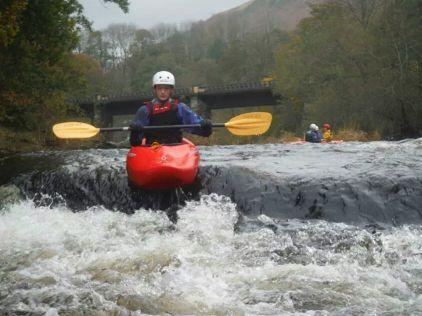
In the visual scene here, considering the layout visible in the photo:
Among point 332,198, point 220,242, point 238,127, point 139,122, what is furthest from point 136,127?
point 332,198

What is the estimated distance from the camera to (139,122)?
6.30m

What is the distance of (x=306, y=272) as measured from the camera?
146 inches

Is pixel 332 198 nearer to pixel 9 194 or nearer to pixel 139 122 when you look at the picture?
pixel 139 122

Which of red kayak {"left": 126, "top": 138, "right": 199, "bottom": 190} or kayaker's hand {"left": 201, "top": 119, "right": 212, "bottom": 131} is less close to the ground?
kayaker's hand {"left": 201, "top": 119, "right": 212, "bottom": 131}

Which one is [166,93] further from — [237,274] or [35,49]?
[35,49]

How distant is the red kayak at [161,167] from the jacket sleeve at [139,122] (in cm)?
40

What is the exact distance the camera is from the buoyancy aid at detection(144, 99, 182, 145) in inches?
251

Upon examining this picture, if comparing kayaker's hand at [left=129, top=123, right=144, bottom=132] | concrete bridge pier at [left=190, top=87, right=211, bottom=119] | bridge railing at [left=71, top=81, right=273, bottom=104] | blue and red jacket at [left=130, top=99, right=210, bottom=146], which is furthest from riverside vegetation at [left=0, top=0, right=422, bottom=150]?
concrete bridge pier at [left=190, top=87, right=211, bottom=119]

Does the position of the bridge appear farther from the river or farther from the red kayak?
the red kayak

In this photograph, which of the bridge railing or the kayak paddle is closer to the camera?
the kayak paddle

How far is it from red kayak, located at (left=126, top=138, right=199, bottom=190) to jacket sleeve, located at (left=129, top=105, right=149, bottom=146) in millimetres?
400

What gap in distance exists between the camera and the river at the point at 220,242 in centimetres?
326

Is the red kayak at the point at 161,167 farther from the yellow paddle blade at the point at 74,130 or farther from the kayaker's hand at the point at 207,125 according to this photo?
the yellow paddle blade at the point at 74,130

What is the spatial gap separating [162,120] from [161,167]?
48.0 inches
